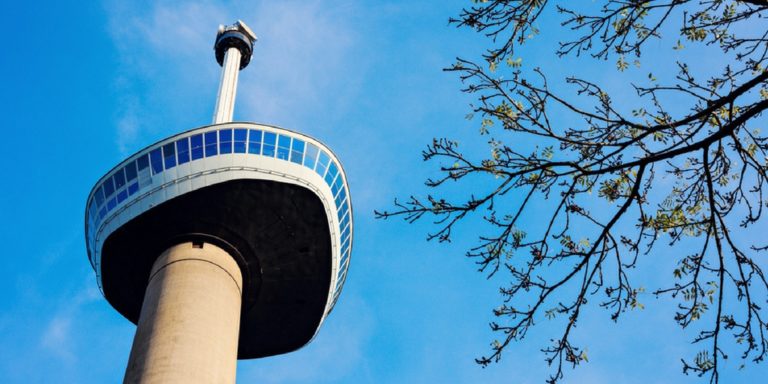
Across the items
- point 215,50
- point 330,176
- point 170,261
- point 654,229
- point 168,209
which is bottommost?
point 654,229

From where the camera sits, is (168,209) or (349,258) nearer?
(168,209)

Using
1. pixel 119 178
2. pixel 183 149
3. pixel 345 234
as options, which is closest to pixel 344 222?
pixel 345 234

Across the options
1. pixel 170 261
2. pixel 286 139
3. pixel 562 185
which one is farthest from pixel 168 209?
pixel 562 185

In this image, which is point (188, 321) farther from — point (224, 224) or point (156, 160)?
point (156, 160)

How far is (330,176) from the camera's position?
35.1 m

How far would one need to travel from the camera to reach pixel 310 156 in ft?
113

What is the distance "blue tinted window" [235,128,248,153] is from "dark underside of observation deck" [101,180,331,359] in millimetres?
1911

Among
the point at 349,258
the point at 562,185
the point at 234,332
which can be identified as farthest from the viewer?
the point at 349,258

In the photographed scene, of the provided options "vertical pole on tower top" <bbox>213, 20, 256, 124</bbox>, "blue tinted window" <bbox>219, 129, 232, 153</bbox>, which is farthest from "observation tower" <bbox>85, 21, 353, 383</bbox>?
"vertical pole on tower top" <bbox>213, 20, 256, 124</bbox>

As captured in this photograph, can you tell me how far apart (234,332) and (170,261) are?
4.40 metres

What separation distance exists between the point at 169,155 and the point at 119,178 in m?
2.78

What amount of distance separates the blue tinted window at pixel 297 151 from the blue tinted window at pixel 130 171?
751 cm

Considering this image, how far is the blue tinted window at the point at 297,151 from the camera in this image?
33.8m

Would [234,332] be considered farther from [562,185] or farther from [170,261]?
[562,185]
